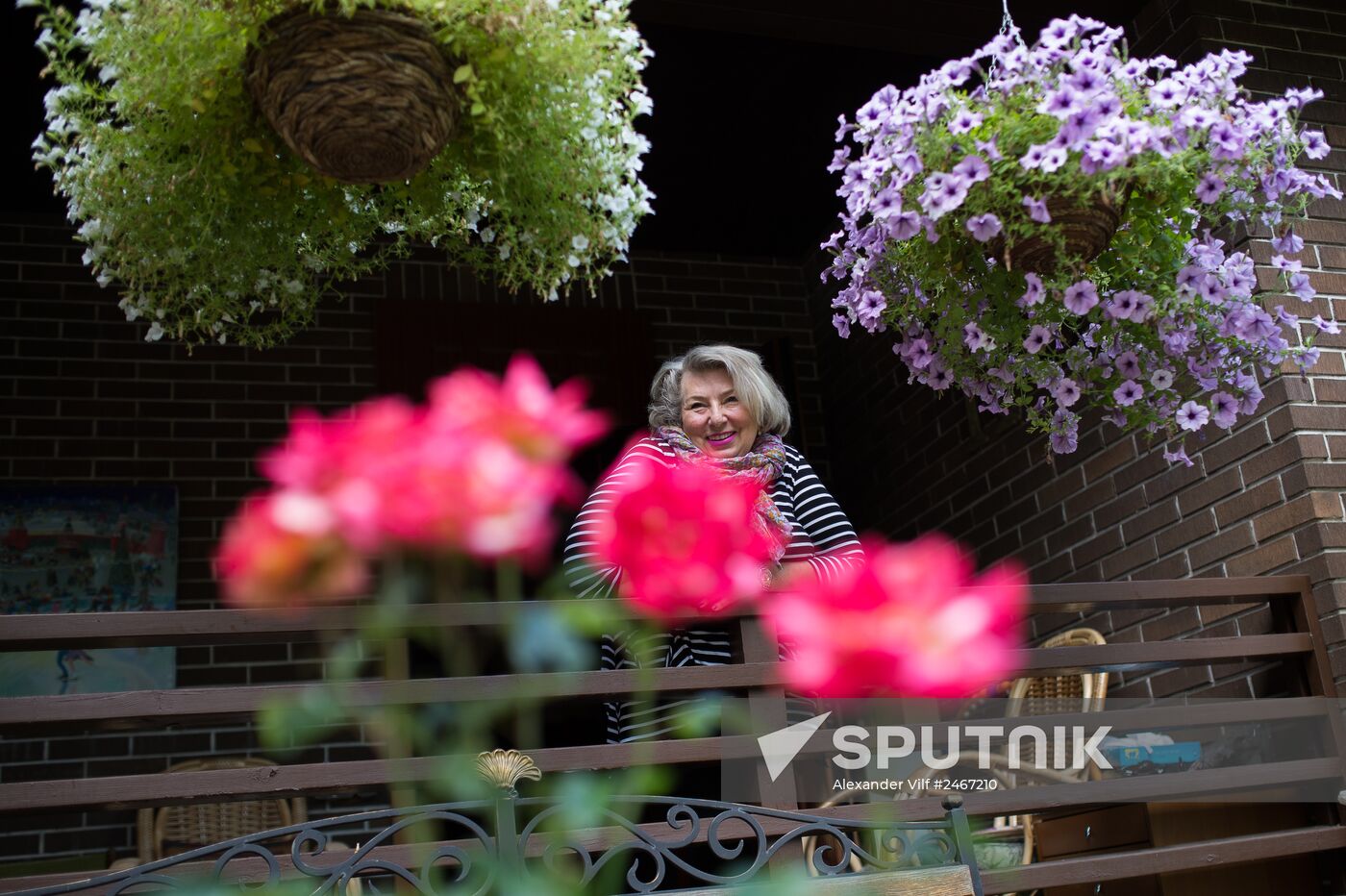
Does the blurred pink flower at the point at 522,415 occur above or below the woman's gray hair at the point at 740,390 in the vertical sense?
below

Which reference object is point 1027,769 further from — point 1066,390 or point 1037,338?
point 1037,338

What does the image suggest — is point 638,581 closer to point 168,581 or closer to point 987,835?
point 987,835

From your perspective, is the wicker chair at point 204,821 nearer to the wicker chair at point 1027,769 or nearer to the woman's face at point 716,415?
the wicker chair at point 1027,769

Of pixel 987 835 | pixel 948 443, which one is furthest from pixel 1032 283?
pixel 948 443

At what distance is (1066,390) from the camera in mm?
2191

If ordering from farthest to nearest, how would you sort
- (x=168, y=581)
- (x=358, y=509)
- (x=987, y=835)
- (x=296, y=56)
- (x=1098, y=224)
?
(x=168, y=581)
(x=987, y=835)
(x=1098, y=224)
(x=296, y=56)
(x=358, y=509)

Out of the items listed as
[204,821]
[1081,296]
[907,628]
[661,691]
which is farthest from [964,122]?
[204,821]

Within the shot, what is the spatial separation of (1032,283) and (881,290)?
0.90 feet

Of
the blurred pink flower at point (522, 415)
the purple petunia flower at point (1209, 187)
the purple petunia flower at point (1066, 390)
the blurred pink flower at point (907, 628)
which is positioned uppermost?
the purple petunia flower at point (1209, 187)

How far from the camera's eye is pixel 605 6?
183 centimetres

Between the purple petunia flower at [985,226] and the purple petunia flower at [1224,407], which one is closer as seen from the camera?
the purple petunia flower at [985,226]

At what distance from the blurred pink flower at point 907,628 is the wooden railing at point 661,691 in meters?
0.96

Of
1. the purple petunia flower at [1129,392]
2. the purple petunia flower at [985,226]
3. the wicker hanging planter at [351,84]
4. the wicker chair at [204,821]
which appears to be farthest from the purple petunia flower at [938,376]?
the wicker chair at [204,821]

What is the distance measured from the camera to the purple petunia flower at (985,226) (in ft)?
6.16
